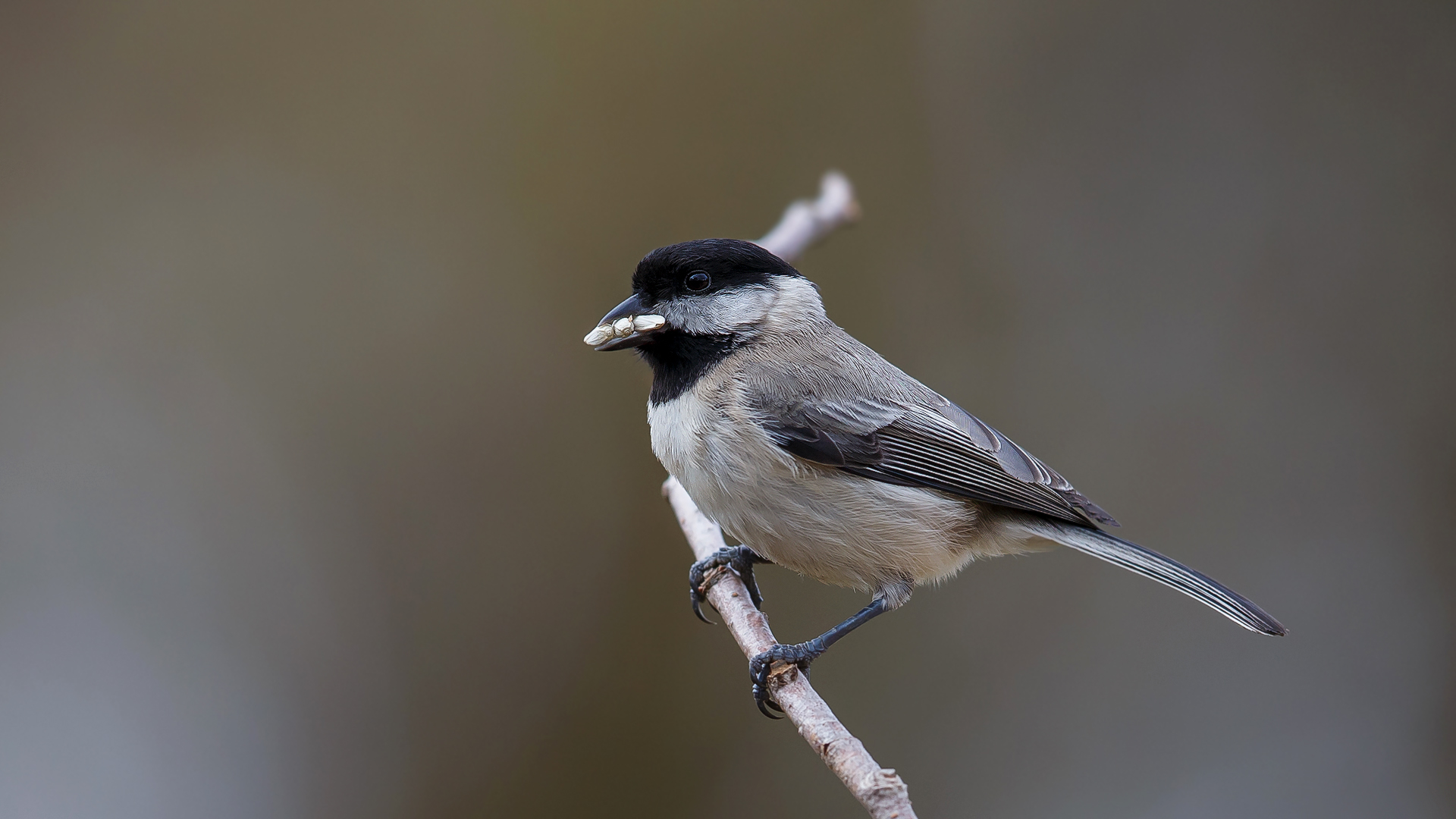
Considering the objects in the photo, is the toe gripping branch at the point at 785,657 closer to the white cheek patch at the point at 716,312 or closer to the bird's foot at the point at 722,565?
the bird's foot at the point at 722,565

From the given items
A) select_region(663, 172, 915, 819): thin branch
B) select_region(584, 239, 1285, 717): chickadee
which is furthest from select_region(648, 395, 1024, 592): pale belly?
select_region(663, 172, 915, 819): thin branch

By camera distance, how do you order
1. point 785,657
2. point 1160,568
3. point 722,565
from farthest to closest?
point 722,565, point 1160,568, point 785,657

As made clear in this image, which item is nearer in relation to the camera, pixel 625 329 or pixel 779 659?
pixel 779 659

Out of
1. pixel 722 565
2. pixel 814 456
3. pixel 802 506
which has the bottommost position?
pixel 722 565

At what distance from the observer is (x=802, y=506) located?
2189 mm

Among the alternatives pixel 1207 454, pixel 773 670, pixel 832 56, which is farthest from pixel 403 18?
pixel 1207 454

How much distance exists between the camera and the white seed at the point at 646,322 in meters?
2.31

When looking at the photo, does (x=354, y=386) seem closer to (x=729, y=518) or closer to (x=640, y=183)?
(x=640, y=183)

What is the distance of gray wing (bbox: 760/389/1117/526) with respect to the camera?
2213 millimetres

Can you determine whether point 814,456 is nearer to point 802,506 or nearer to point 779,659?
point 802,506

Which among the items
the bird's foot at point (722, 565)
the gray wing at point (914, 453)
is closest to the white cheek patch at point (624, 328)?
the gray wing at point (914, 453)

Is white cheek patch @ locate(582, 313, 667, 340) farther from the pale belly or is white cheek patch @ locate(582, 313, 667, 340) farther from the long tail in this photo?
the long tail

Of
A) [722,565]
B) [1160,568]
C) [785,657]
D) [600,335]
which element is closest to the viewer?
[785,657]

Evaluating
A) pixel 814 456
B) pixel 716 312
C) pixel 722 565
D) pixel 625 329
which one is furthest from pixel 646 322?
pixel 722 565
